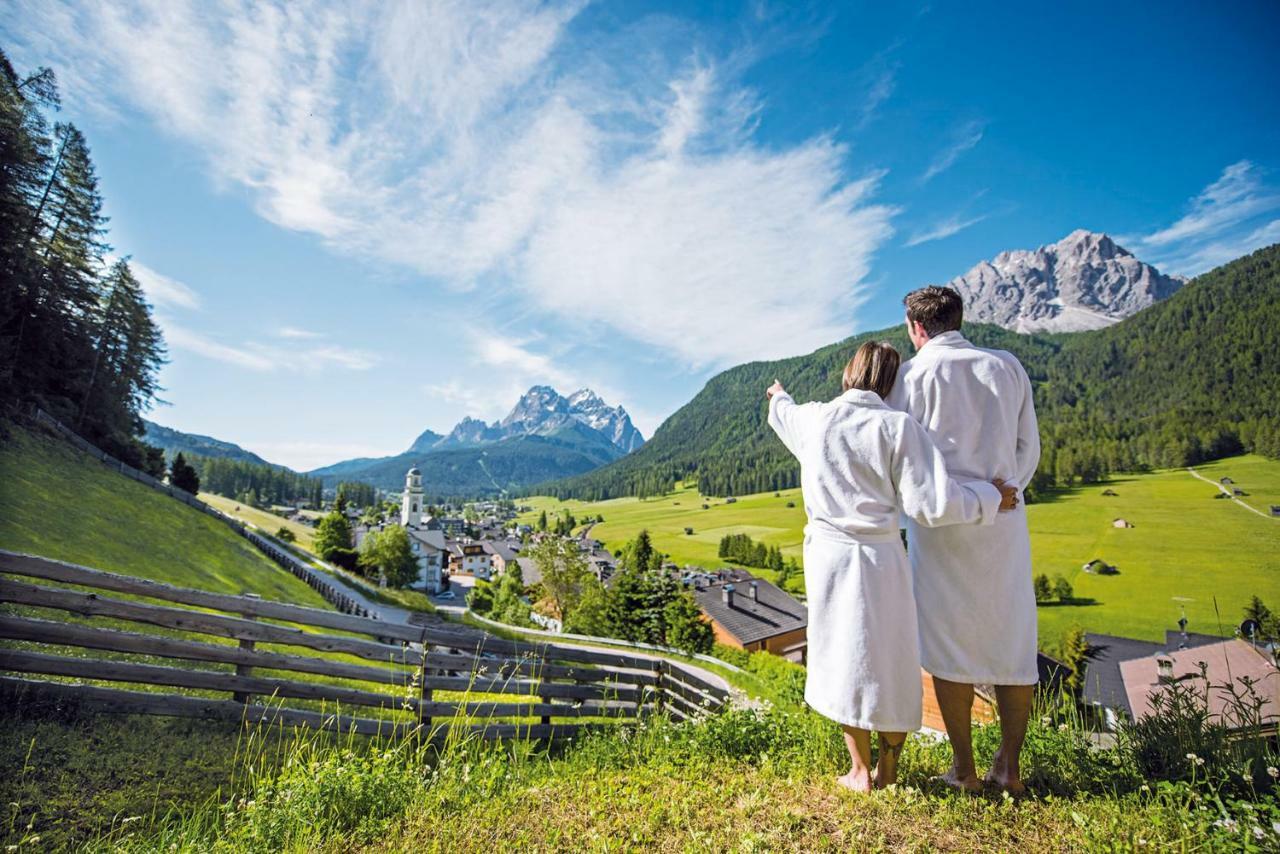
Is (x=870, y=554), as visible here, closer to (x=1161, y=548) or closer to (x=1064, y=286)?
(x=1161, y=548)

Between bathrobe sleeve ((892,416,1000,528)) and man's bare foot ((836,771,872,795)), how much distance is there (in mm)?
1304

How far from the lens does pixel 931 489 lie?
7.58 ft

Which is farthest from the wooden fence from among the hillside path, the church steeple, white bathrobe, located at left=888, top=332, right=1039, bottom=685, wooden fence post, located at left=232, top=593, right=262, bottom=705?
the church steeple

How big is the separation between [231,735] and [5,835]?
1755mm

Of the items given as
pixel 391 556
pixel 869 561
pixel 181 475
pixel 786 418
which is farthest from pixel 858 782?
pixel 391 556

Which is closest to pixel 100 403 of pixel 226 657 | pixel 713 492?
pixel 226 657

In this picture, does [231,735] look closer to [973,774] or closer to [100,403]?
[973,774]

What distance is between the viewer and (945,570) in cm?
253

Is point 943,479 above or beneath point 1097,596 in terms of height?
above

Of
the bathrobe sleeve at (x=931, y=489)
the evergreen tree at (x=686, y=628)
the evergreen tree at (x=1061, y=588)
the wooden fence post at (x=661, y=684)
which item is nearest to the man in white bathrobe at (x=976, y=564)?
the bathrobe sleeve at (x=931, y=489)

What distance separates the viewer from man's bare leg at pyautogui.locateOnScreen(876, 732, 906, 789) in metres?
2.50

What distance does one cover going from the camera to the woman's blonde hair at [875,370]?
2.70 metres

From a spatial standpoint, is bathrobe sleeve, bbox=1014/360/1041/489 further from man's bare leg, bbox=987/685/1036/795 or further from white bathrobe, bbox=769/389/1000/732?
man's bare leg, bbox=987/685/1036/795

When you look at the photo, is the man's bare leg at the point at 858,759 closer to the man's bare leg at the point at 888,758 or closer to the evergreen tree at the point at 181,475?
the man's bare leg at the point at 888,758
